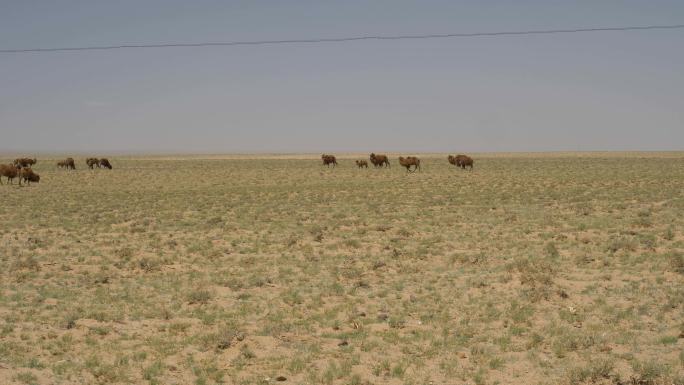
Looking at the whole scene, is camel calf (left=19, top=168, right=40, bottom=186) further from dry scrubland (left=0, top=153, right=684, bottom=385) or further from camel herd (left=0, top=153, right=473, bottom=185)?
dry scrubland (left=0, top=153, right=684, bottom=385)

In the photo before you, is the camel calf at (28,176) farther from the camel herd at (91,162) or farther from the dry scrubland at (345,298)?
the dry scrubland at (345,298)

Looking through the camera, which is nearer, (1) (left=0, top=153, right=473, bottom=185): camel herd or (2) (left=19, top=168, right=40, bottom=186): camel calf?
(1) (left=0, top=153, right=473, bottom=185): camel herd

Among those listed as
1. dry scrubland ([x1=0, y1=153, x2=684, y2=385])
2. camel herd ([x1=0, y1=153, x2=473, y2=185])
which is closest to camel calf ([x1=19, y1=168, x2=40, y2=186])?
camel herd ([x1=0, y1=153, x2=473, y2=185])

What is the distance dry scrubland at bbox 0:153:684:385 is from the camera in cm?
805

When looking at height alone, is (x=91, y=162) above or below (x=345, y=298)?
above

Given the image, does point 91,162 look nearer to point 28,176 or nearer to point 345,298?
point 28,176

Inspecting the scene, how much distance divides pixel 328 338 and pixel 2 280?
8183mm

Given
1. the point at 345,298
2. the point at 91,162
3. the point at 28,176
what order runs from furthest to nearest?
the point at 91,162
the point at 28,176
the point at 345,298

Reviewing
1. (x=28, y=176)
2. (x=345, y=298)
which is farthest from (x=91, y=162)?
(x=345, y=298)

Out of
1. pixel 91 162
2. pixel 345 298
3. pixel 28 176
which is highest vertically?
pixel 91 162

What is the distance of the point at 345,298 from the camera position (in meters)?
11.6

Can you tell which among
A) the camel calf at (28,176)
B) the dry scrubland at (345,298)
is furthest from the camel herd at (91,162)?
the dry scrubland at (345,298)

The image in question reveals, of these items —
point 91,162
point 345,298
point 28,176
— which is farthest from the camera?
point 91,162

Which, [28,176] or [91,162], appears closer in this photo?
[28,176]
